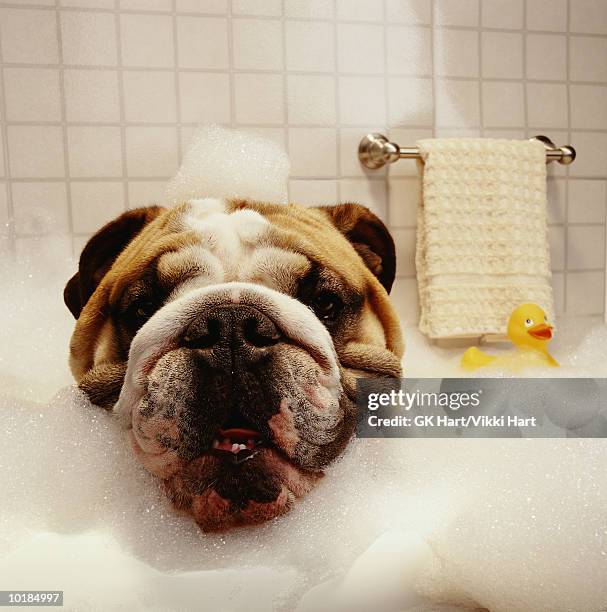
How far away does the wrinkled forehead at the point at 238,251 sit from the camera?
57 cm

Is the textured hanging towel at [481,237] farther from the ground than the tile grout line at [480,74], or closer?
closer

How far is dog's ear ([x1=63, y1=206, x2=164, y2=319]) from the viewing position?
0.68 m

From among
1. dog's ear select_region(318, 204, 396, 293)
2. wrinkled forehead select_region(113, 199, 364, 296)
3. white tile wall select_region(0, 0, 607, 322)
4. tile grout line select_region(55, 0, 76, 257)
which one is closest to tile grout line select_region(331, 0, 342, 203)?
white tile wall select_region(0, 0, 607, 322)

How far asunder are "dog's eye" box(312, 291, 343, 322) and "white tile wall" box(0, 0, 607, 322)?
0.28m

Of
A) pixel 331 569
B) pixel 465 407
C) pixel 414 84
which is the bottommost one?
pixel 331 569

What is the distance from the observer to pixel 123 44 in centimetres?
78

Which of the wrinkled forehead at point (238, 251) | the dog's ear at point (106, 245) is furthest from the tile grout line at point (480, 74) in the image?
the dog's ear at point (106, 245)

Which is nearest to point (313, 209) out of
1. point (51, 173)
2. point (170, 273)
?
point (170, 273)

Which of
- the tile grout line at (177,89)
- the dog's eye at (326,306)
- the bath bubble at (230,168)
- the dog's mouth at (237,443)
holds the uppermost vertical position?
the tile grout line at (177,89)

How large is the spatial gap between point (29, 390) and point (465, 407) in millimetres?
496

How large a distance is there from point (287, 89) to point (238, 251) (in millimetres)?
355

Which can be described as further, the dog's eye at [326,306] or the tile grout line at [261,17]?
the tile grout line at [261,17]

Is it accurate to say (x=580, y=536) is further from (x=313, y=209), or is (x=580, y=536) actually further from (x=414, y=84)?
(x=414, y=84)

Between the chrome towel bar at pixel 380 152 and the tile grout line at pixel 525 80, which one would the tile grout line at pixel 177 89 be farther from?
the tile grout line at pixel 525 80
